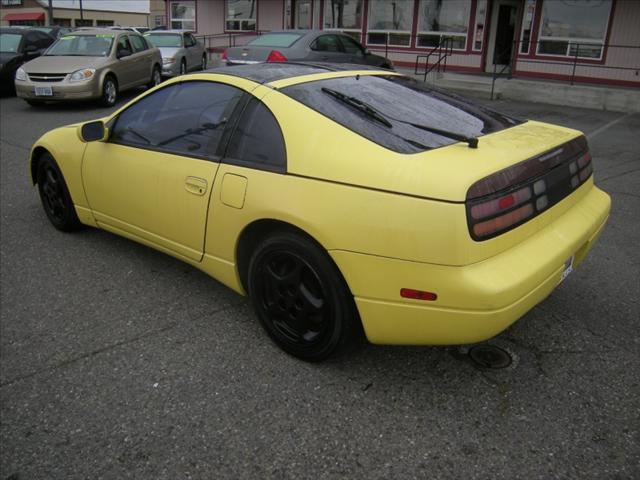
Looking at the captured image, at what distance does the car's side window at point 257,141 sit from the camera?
112 inches

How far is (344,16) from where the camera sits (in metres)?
20.9

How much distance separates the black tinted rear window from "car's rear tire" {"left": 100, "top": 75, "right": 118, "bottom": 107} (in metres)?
9.67

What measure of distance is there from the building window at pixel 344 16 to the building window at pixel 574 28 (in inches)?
271

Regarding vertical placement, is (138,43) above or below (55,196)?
above

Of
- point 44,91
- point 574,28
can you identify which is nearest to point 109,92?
point 44,91

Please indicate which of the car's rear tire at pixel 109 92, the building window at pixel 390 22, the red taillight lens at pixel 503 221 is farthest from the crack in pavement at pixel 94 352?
the building window at pixel 390 22

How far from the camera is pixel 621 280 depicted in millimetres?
3871

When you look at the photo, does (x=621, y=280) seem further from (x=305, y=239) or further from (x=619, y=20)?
(x=619, y=20)

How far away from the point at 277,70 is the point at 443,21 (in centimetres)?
1669

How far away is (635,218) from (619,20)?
12.3 m

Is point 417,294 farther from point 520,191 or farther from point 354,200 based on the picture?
point 520,191

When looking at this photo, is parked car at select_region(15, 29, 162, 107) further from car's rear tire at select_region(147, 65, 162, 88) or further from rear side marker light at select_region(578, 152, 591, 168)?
rear side marker light at select_region(578, 152, 591, 168)

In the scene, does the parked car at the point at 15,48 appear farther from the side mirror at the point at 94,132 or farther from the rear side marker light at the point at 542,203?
the rear side marker light at the point at 542,203

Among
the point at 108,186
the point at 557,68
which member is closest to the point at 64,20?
the point at 557,68
